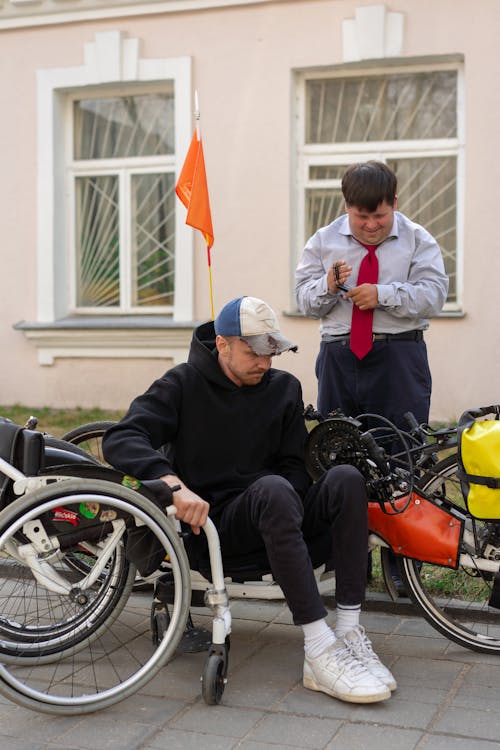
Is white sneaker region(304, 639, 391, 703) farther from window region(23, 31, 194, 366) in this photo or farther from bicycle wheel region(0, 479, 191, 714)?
window region(23, 31, 194, 366)

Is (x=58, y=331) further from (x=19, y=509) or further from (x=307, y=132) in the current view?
(x=19, y=509)

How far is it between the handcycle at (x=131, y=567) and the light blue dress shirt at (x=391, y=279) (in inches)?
27.4

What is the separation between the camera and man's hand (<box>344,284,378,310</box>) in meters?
4.24

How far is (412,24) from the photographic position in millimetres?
8656

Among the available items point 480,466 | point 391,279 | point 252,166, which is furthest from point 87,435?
point 252,166

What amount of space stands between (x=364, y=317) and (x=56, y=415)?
5839mm

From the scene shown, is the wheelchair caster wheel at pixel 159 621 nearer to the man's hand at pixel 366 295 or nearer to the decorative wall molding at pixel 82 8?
the man's hand at pixel 366 295

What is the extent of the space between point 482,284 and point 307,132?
2.13m

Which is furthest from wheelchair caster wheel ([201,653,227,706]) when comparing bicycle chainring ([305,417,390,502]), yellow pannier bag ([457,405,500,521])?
yellow pannier bag ([457,405,500,521])

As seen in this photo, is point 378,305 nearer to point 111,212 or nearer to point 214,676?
point 214,676

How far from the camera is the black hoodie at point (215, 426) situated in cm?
375

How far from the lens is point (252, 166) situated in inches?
366

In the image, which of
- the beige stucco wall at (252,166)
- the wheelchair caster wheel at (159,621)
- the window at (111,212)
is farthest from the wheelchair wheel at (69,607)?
the window at (111,212)

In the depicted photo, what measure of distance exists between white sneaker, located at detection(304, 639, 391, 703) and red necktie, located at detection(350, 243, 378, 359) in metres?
1.33
